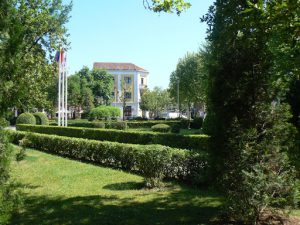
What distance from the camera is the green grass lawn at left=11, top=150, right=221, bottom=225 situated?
6.92m

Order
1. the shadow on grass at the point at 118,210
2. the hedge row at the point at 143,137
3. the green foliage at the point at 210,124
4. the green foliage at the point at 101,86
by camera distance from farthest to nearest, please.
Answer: the green foliage at the point at 101,86
the hedge row at the point at 143,137
the shadow on grass at the point at 118,210
the green foliage at the point at 210,124

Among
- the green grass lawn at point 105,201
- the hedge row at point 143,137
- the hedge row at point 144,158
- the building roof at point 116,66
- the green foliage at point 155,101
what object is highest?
the building roof at point 116,66

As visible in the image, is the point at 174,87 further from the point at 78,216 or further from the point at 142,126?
the point at 78,216

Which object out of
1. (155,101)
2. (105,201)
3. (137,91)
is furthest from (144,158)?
(137,91)

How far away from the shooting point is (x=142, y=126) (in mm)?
44156

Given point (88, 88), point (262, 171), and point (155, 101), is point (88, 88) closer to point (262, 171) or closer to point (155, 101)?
point (155, 101)

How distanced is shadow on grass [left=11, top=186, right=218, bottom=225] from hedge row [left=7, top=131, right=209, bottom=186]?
Answer: 2.27 ft

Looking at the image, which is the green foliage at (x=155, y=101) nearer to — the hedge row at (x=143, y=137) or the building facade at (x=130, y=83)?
the building facade at (x=130, y=83)

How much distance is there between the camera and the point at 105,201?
27.7ft

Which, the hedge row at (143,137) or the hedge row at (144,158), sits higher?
the hedge row at (143,137)

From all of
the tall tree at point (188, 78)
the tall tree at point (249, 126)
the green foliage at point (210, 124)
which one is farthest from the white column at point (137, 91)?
the tall tree at point (249, 126)

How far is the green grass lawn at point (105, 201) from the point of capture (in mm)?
6918

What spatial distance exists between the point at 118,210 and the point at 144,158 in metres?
2.90

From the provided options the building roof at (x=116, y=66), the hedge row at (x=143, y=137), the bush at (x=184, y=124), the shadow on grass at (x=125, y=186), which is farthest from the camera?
the building roof at (x=116, y=66)
